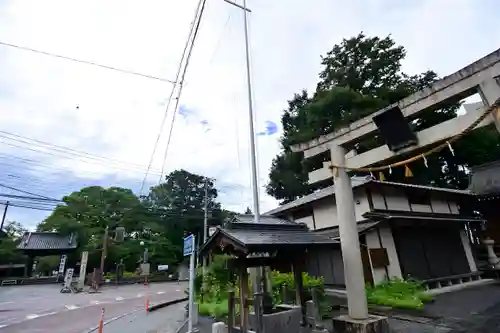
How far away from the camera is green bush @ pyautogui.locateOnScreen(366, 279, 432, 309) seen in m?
9.09

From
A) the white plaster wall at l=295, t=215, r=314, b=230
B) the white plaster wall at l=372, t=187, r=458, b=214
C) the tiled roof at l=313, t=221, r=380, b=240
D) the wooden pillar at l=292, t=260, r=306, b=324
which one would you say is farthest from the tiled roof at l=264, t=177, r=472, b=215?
the wooden pillar at l=292, t=260, r=306, b=324

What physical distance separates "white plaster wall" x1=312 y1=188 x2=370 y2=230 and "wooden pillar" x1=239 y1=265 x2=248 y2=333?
27.4 feet

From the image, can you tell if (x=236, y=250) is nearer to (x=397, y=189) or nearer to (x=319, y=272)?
(x=319, y=272)

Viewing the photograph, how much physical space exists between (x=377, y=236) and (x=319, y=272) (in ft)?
11.1

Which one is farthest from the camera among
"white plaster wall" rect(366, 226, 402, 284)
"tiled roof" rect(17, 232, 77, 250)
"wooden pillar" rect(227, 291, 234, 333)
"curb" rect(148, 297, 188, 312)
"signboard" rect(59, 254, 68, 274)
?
"tiled roof" rect(17, 232, 77, 250)

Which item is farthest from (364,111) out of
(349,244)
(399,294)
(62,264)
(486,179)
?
(62,264)

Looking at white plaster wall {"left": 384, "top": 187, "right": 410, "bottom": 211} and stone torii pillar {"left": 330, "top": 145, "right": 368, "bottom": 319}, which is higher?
white plaster wall {"left": 384, "top": 187, "right": 410, "bottom": 211}

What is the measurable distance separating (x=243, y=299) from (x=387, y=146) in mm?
4721

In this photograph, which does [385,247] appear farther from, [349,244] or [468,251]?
[468,251]

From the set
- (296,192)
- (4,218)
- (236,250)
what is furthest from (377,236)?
(4,218)

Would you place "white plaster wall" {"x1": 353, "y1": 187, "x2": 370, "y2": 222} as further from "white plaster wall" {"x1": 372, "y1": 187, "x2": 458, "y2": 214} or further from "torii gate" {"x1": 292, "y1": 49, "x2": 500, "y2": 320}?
"torii gate" {"x1": 292, "y1": 49, "x2": 500, "y2": 320}

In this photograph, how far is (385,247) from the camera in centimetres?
1176

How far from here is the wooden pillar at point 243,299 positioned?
5783mm

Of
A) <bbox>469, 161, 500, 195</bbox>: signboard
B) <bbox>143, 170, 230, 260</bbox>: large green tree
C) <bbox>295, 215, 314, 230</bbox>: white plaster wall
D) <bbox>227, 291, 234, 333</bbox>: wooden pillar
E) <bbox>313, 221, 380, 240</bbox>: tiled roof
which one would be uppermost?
<bbox>143, 170, 230, 260</bbox>: large green tree
